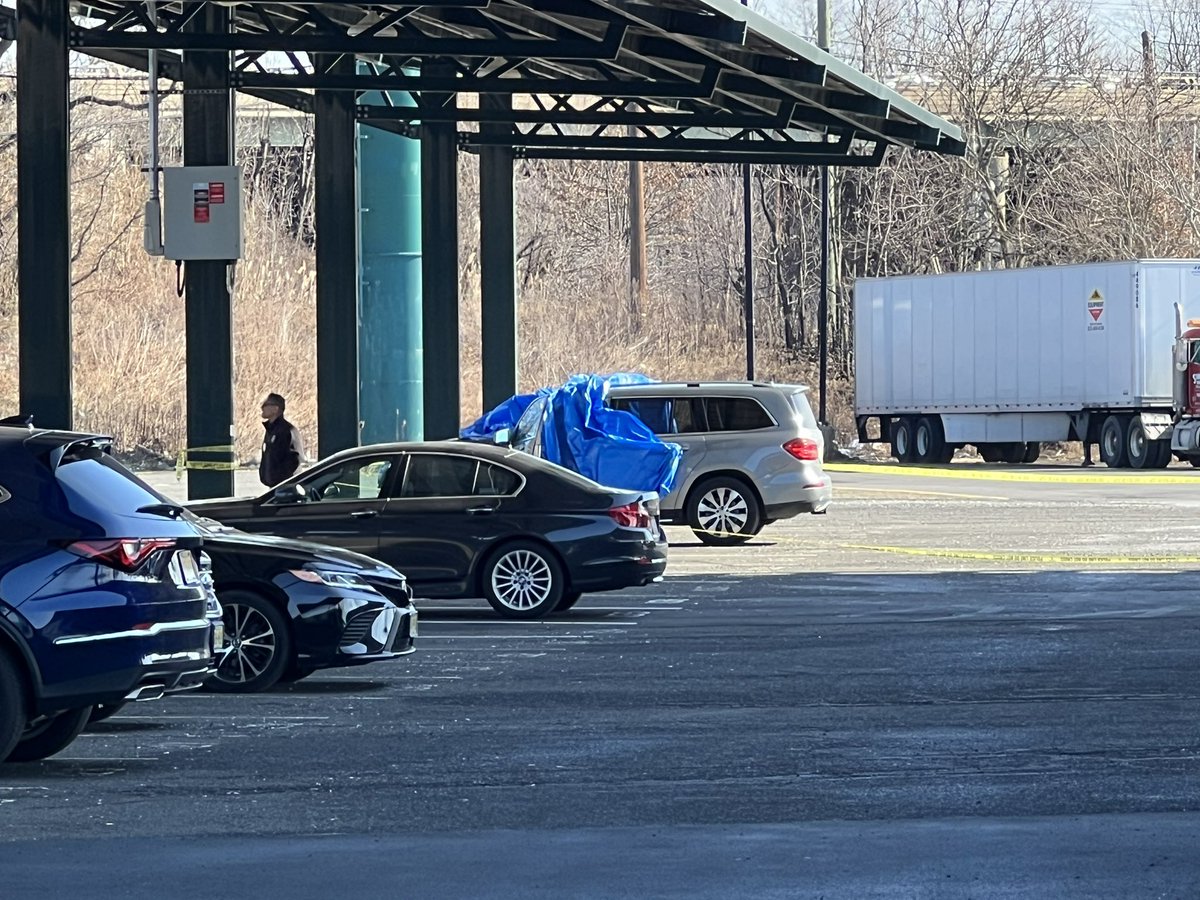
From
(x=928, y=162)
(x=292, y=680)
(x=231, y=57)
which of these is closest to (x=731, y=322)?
(x=928, y=162)

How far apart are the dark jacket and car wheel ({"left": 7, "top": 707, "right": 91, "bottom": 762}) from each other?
1240 centimetres

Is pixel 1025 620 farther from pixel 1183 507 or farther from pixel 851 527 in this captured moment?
pixel 1183 507

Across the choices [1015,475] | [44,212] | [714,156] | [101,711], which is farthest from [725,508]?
[1015,475]

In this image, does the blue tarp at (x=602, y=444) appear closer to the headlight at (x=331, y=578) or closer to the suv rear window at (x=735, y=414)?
the suv rear window at (x=735, y=414)

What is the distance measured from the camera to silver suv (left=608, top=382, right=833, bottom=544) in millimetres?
26547

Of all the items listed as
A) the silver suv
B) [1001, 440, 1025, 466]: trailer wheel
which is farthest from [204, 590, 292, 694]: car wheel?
[1001, 440, 1025, 466]: trailer wheel

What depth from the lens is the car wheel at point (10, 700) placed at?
406 inches

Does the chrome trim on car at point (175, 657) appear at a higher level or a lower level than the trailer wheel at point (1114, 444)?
lower

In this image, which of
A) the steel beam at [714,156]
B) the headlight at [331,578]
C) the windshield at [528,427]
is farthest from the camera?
the steel beam at [714,156]

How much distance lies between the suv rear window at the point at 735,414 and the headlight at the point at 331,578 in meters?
13.1

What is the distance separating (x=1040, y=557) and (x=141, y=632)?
15337 millimetres

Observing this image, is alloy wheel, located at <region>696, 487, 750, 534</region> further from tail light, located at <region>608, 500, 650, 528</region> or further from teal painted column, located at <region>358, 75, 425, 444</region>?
tail light, located at <region>608, 500, 650, 528</region>

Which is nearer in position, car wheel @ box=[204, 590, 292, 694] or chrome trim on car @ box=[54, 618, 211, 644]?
chrome trim on car @ box=[54, 618, 211, 644]

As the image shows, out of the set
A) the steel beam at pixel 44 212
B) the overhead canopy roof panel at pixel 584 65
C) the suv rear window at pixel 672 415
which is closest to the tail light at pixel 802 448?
the suv rear window at pixel 672 415
